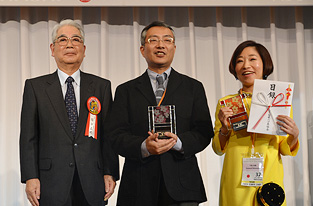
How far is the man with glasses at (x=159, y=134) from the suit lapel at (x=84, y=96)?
0.61 feet

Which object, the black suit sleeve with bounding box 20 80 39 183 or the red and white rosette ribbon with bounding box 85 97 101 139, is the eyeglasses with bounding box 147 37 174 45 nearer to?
the red and white rosette ribbon with bounding box 85 97 101 139

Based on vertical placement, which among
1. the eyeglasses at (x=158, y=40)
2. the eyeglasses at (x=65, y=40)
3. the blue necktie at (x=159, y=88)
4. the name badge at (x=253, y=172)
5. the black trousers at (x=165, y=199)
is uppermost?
the eyeglasses at (x=65, y=40)

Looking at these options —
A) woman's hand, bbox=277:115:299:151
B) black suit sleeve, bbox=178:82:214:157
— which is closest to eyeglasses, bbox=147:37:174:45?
black suit sleeve, bbox=178:82:214:157

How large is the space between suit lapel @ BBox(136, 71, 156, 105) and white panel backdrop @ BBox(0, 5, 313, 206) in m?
1.59

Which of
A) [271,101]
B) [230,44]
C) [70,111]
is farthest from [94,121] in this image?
[230,44]

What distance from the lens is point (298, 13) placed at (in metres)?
4.28

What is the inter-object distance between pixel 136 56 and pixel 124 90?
1.64 m

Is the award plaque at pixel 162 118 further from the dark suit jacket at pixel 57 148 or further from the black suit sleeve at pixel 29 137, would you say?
the black suit sleeve at pixel 29 137

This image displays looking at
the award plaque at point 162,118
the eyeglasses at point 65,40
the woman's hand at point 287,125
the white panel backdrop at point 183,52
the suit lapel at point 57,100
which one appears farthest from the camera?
the white panel backdrop at point 183,52

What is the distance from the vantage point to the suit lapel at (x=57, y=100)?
8.08ft

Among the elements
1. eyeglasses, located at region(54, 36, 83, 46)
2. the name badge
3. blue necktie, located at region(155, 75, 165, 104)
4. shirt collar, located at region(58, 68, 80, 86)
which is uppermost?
eyeglasses, located at region(54, 36, 83, 46)

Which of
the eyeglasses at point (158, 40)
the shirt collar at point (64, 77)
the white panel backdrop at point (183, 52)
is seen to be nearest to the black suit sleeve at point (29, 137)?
the shirt collar at point (64, 77)

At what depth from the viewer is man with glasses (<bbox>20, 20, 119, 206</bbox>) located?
239 cm

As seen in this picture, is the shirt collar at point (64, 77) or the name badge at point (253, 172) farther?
the shirt collar at point (64, 77)
